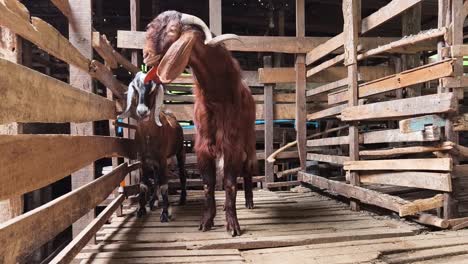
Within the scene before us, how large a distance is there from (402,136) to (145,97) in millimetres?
2686

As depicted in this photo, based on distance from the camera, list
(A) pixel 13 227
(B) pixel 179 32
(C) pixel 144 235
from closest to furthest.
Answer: (A) pixel 13 227 < (B) pixel 179 32 < (C) pixel 144 235

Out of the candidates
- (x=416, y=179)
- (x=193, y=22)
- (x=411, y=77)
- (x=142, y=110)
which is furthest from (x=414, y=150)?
(x=142, y=110)

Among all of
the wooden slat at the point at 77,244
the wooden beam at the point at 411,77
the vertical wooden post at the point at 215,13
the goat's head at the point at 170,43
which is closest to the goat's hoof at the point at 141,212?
the wooden slat at the point at 77,244

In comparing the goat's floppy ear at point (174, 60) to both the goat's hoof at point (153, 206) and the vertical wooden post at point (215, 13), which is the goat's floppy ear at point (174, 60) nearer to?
the goat's hoof at point (153, 206)

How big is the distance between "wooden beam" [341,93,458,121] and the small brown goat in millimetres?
2167

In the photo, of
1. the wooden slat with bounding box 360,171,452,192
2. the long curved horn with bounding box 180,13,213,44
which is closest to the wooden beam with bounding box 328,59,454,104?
the wooden slat with bounding box 360,171,452,192

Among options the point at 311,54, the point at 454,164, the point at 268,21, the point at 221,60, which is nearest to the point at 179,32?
the point at 221,60

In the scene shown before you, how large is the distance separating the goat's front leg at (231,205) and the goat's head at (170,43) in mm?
1224

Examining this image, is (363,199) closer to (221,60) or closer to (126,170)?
(221,60)

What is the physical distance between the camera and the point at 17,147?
5.07 ft

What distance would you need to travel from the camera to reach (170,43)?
3.11 meters

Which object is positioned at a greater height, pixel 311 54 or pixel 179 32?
pixel 311 54

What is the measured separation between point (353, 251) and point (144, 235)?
1.88 metres

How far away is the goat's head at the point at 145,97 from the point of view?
13.0ft
